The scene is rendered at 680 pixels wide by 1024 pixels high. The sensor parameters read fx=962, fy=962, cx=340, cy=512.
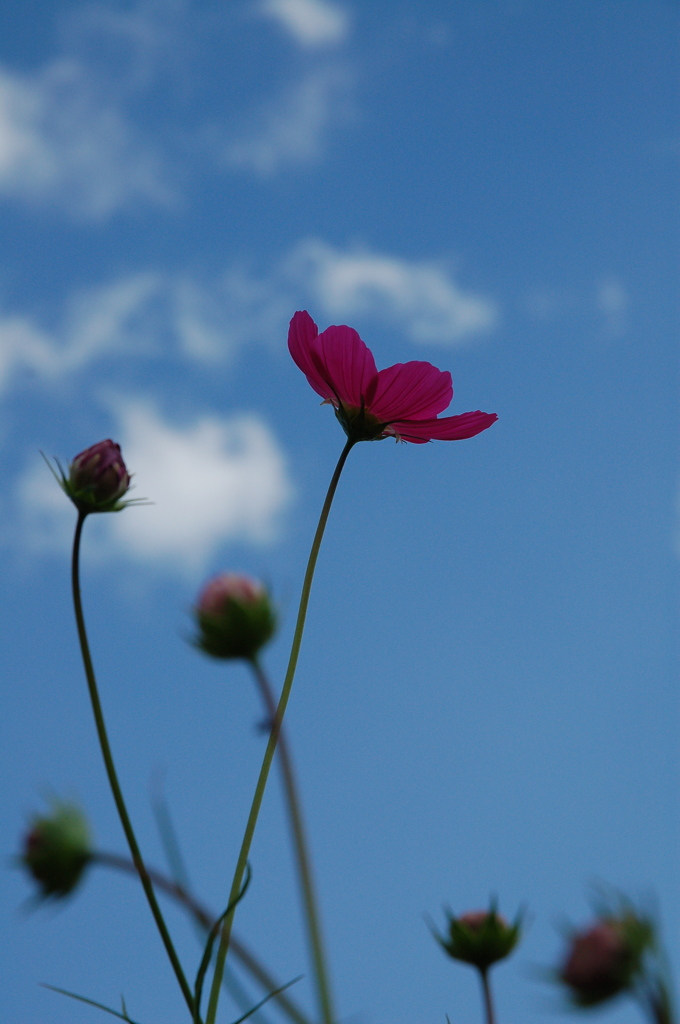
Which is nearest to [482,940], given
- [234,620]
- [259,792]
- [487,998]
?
[487,998]

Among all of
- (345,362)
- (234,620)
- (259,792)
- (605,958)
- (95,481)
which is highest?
Result: (345,362)

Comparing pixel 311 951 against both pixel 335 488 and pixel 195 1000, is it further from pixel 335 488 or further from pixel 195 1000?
pixel 335 488

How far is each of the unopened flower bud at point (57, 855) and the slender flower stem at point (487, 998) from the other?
36 centimetres

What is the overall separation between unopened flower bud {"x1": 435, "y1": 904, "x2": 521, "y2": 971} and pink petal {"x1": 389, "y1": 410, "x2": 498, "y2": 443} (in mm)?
568

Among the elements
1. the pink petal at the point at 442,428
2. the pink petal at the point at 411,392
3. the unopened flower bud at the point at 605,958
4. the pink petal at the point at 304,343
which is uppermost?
the pink petal at the point at 304,343

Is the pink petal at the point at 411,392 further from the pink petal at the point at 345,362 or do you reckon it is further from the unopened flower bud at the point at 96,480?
the unopened flower bud at the point at 96,480

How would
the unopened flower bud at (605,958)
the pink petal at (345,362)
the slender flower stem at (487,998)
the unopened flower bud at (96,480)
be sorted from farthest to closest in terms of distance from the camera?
the pink petal at (345,362) → the unopened flower bud at (96,480) → the slender flower stem at (487,998) → the unopened flower bud at (605,958)

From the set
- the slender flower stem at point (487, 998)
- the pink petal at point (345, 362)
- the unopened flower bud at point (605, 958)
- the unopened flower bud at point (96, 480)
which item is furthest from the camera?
the pink petal at point (345, 362)

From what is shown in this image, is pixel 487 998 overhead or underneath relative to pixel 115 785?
underneath

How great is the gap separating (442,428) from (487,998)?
2.16ft

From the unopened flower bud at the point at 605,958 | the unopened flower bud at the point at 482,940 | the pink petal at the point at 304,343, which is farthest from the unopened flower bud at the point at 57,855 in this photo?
the pink petal at the point at 304,343

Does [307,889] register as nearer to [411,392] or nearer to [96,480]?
[96,480]

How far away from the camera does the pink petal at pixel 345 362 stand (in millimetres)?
1138

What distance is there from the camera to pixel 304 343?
1155 mm
